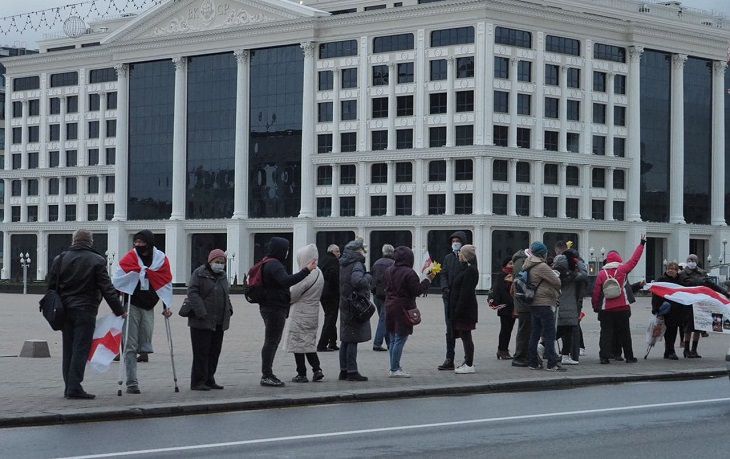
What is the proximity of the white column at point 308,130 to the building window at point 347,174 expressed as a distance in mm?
2150

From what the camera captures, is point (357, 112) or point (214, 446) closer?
point (214, 446)

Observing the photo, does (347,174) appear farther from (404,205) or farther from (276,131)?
(276,131)

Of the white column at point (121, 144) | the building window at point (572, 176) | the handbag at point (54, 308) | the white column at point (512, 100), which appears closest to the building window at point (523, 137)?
the white column at point (512, 100)

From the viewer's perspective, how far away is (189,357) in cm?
2467

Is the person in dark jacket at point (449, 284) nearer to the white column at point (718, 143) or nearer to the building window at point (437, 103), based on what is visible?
the building window at point (437, 103)

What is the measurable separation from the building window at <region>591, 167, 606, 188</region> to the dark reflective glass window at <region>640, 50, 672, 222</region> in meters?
3.41

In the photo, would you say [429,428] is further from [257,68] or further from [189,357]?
[257,68]

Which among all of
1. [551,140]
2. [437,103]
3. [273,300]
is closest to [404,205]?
[437,103]

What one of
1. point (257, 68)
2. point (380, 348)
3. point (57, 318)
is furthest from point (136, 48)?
point (57, 318)

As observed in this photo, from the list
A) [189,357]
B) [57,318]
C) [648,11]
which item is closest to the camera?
[57,318]

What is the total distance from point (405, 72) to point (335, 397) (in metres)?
71.4

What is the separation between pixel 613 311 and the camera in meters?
24.2

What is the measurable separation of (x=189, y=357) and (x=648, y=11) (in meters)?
75.5

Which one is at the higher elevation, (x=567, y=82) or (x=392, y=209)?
(x=567, y=82)
